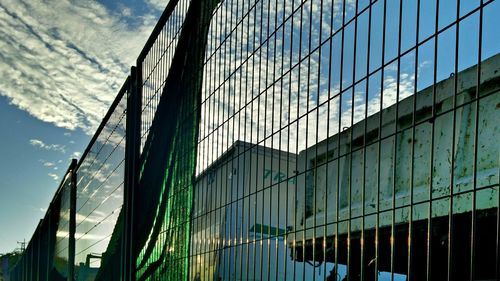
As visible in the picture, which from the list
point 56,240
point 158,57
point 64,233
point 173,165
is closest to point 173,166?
point 173,165

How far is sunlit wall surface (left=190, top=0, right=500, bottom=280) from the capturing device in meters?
1.98

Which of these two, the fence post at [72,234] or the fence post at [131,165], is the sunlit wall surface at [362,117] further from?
the fence post at [72,234]

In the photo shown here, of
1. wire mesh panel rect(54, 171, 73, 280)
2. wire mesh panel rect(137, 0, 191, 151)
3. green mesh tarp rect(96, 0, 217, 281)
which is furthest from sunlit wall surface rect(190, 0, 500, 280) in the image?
wire mesh panel rect(54, 171, 73, 280)

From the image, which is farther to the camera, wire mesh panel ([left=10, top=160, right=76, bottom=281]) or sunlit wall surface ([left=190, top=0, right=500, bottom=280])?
wire mesh panel ([left=10, top=160, right=76, bottom=281])

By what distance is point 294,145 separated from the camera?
2871 mm

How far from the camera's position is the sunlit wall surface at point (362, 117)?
198 centimetres

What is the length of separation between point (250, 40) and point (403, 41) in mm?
1379

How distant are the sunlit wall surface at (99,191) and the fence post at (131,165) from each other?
0.42 metres

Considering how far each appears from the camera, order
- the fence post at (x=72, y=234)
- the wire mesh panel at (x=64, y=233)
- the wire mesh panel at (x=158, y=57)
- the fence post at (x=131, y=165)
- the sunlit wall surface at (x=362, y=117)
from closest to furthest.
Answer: the sunlit wall surface at (x=362, y=117) < the wire mesh panel at (x=158, y=57) < the fence post at (x=131, y=165) < the fence post at (x=72, y=234) < the wire mesh panel at (x=64, y=233)

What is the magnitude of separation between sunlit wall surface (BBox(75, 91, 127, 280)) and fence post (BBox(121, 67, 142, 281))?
1.36 ft

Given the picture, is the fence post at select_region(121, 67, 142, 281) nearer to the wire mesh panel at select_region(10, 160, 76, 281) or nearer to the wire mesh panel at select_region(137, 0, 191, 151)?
the wire mesh panel at select_region(137, 0, 191, 151)

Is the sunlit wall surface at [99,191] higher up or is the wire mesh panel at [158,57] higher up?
the wire mesh panel at [158,57]

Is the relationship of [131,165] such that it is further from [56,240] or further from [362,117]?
[56,240]

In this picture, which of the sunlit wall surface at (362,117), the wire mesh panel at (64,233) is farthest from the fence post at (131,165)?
the wire mesh panel at (64,233)
